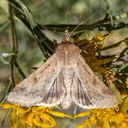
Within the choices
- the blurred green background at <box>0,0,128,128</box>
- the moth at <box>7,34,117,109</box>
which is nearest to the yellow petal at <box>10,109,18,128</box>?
the moth at <box>7,34,117,109</box>

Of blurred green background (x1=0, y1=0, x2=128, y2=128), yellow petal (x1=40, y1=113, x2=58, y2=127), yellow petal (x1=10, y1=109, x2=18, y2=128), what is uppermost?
blurred green background (x1=0, y1=0, x2=128, y2=128)

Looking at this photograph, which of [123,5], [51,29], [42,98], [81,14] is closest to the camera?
[42,98]

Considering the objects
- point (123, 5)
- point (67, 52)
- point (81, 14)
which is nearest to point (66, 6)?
point (81, 14)

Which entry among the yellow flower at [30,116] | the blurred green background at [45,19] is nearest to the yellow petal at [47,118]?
the yellow flower at [30,116]

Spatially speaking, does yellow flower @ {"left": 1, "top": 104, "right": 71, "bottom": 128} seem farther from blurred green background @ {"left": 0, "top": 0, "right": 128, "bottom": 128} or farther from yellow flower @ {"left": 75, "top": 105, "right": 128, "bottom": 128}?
blurred green background @ {"left": 0, "top": 0, "right": 128, "bottom": 128}

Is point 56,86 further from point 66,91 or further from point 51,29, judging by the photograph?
point 51,29
